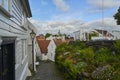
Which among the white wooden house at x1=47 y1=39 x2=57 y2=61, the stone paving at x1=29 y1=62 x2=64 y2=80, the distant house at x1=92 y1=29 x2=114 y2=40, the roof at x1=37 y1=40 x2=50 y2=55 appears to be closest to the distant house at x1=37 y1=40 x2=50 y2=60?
the roof at x1=37 y1=40 x2=50 y2=55

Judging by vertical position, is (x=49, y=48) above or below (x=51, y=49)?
above

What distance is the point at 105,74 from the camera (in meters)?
7.97

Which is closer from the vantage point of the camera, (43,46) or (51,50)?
(51,50)

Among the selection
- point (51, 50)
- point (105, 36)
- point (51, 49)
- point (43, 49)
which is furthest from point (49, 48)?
point (105, 36)

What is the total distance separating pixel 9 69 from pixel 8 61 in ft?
1.02

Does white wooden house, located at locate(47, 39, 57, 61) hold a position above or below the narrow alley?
above

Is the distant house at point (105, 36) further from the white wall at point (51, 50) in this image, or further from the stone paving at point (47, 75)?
the stone paving at point (47, 75)

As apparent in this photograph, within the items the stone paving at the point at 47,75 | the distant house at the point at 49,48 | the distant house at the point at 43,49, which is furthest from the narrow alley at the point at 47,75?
the distant house at the point at 49,48

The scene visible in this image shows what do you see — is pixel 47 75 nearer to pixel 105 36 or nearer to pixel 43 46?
pixel 43 46

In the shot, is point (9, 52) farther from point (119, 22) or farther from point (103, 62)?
point (119, 22)

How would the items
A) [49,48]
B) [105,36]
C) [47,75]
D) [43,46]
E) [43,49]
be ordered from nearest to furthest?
[47,75], [43,49], [49,48], [43,46], [105,36]

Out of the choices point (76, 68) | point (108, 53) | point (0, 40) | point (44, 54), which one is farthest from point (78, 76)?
point (44, 54)

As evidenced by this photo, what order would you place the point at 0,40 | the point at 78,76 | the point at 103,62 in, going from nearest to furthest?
1. the point at 0,40
2. the point at 78,76
3. the point at 103,62

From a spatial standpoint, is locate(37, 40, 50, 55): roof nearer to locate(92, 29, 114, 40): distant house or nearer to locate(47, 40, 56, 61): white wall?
locate(47, 40, 56, 61): white wall
